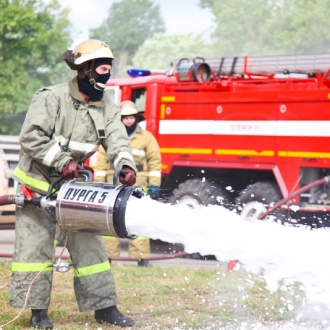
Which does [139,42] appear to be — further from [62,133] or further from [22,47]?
[62,133]

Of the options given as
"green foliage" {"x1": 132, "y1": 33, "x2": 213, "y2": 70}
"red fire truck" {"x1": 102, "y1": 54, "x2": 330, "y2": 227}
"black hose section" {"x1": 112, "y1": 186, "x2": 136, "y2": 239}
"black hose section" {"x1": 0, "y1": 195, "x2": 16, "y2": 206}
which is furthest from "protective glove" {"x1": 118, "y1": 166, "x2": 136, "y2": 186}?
"green foliage" {"x1": 132, "y1": 33, "x2": 213, "y2": 70}

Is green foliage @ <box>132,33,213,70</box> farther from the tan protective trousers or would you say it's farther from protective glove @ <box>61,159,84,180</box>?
protective glove @ <box>61,159,84,180</box>

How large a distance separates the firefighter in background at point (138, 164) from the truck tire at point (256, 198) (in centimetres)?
130

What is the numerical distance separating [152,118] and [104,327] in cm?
563

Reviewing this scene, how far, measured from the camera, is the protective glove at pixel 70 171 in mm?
4652

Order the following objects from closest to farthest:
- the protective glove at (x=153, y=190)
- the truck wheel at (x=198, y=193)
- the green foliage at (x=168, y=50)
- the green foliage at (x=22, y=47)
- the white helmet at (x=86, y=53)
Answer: the white helmet at (x=86, y=53) < the protective glove at (x=153, y=190) < the truck wheel at (x=198, y=193) < the green foliage at (x=22, y=47) < the green foliage at (x=168, y=50)

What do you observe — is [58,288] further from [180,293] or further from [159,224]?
[159,224]

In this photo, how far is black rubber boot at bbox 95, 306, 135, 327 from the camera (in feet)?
16.4

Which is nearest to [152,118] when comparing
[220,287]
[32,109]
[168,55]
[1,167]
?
[1,167]

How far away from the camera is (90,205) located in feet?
14.9

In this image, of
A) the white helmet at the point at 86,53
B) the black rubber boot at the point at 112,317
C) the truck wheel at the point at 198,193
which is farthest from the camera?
the truck wheel at the point at 198,193

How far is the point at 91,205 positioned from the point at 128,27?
5650cm

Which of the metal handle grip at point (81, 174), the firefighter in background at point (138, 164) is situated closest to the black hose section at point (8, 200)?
the metal handle grip at point (81, 174)

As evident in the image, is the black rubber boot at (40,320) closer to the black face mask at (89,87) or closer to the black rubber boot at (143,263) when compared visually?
the black face mask at (89,87)
